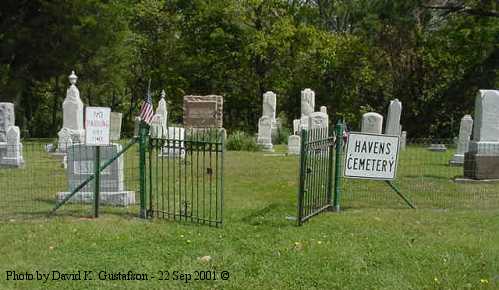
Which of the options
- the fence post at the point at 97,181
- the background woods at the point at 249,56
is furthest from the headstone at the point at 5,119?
the fence post at the point at 97,181

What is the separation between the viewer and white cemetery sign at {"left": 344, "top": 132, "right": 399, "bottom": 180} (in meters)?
9.31

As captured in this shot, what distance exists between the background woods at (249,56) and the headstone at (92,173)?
1895cm

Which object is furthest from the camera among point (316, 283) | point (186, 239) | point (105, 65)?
point (105, 65)

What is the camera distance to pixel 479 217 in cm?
919

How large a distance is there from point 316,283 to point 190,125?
20.8 meters

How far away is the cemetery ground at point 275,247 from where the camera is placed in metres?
6.38

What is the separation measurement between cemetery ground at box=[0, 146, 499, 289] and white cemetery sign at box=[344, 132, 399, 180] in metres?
0.63

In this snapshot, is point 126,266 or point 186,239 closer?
point 126,266

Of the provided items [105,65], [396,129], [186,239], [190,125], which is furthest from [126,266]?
[105,65]

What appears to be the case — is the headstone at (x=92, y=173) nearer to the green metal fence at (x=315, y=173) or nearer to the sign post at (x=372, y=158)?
the green metal fence at (x=315, y=173)

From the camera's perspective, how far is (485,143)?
13.8 meters

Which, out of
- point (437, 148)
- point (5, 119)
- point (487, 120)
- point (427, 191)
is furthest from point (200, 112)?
point (427, 191)

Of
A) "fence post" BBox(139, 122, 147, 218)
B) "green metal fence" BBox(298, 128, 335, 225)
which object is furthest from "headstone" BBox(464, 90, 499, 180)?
"fence post" BBox(139, 122, 147, 218)

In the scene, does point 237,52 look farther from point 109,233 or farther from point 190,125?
point 109,233
